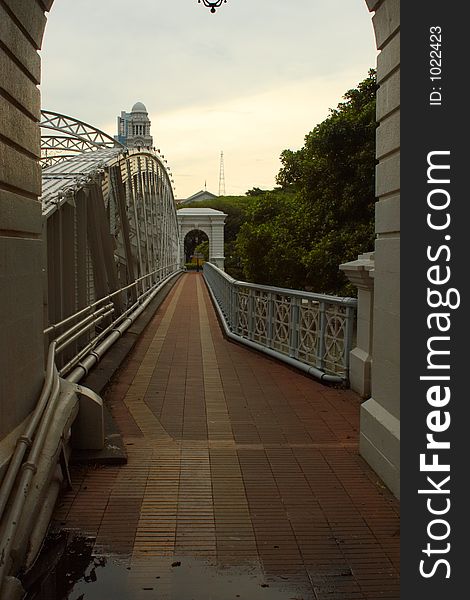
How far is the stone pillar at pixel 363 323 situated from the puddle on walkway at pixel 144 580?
4134 mm

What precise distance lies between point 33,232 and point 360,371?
4.23 metres

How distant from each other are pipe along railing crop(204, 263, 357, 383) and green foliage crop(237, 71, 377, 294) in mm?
3597

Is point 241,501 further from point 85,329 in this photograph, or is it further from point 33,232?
point 85,329

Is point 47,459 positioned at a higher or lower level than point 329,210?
lower

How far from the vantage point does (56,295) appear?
24.5 ft

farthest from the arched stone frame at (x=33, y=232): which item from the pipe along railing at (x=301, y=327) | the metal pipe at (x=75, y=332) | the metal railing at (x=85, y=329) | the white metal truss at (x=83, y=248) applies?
the pipe along railing at (x=301, y=327)

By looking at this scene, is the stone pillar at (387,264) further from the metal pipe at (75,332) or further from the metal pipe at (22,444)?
the metal pipe at (75,332)

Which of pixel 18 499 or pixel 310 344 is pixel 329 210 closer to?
pixel 310 344

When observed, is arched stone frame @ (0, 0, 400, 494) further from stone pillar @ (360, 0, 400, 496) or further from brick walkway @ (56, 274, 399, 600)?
brick walkway @ (56, 274, 399, 600)

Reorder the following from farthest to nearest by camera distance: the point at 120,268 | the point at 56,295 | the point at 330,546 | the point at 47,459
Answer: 1. the point at 120,268
2. the point at 56,295
3. the point at 47,459
4. the point at 330,546

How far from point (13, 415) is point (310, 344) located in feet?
17.7

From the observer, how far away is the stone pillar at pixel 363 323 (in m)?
7.65

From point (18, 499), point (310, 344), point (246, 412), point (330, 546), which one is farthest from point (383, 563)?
point (310, 344)

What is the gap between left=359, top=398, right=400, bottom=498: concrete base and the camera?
499 centimetres
